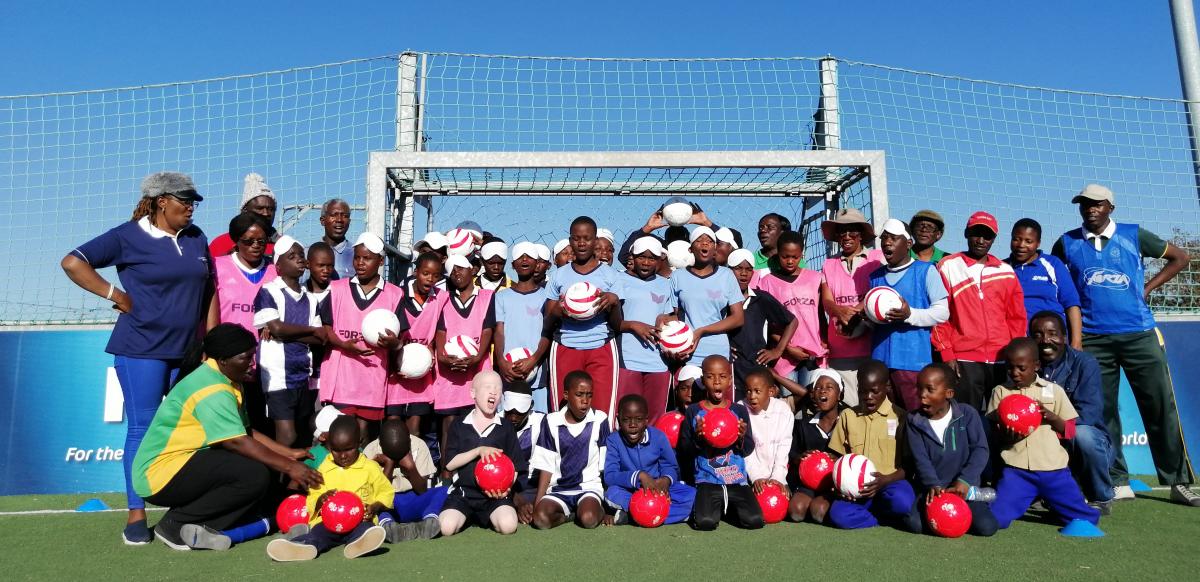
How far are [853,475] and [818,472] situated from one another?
29cm

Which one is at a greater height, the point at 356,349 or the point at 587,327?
the point at 587,327

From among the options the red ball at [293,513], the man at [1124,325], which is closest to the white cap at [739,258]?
the man at [1124,325]

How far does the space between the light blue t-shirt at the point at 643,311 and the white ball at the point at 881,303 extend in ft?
4.33

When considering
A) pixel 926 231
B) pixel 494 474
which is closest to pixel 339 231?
pixel 494 474

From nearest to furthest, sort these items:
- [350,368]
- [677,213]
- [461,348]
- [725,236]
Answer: [350,368] < [461,348] < [725,236] < [677,213]

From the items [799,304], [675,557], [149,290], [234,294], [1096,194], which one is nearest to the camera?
[675,557]

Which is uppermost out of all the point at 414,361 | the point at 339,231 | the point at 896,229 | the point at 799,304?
the point at 339,231

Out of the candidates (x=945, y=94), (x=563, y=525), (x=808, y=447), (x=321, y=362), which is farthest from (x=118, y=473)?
(x=945, y=94)

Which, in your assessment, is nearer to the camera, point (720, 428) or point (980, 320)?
point (720, 428)

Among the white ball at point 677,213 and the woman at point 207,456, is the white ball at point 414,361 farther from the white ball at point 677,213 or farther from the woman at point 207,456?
the white ball at point 677,213

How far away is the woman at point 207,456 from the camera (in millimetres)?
4387

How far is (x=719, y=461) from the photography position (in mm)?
5191

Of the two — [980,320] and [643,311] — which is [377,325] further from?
[980,320]

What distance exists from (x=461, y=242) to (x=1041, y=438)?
419 cm
